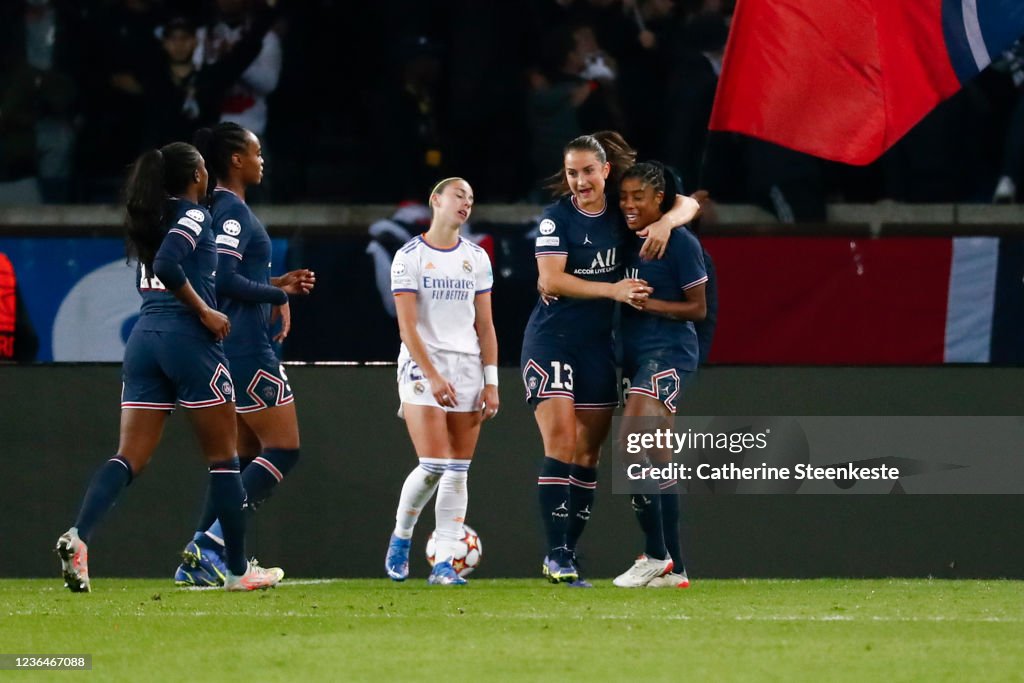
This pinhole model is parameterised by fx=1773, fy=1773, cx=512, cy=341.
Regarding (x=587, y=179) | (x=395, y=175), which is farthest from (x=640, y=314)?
(x=395, y=175)

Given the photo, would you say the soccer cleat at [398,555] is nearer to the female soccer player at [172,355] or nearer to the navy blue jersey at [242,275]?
the female soccer player at [172,355]

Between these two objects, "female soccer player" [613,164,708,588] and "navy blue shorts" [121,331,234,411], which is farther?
"female soccer player" [613,164,708,588]

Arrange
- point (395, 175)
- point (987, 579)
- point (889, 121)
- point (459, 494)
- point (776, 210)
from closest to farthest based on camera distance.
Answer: point (889, 121) → point (459, 494) → point (987, 579) → point (776, 210) → point (395, 175)

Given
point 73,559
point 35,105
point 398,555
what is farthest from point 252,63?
point 73,559

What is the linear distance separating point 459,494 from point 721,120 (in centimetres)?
208

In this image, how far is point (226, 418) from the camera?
291 inches

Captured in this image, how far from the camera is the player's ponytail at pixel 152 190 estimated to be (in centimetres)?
735

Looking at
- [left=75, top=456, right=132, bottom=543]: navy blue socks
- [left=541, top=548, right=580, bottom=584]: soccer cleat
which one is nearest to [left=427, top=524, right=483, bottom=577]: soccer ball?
[left=541, top=548, right=580, bottom=584]: soccer cleat

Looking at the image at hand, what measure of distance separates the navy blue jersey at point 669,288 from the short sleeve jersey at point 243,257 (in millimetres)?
1704

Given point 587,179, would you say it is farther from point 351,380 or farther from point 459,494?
point 351,380

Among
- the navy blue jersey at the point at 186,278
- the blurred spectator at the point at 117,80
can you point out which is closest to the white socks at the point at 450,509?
the navy blue jersey at the point at 186,278

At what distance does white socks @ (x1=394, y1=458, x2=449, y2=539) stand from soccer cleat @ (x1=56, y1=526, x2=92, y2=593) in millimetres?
1485

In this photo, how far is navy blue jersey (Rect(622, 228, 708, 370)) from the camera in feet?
26.2

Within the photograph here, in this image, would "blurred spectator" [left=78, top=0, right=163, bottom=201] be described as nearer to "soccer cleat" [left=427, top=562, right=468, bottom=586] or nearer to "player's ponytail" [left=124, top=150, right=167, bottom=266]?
"player's ponytail" [left=124, top=150, right=167, bottom=266]
